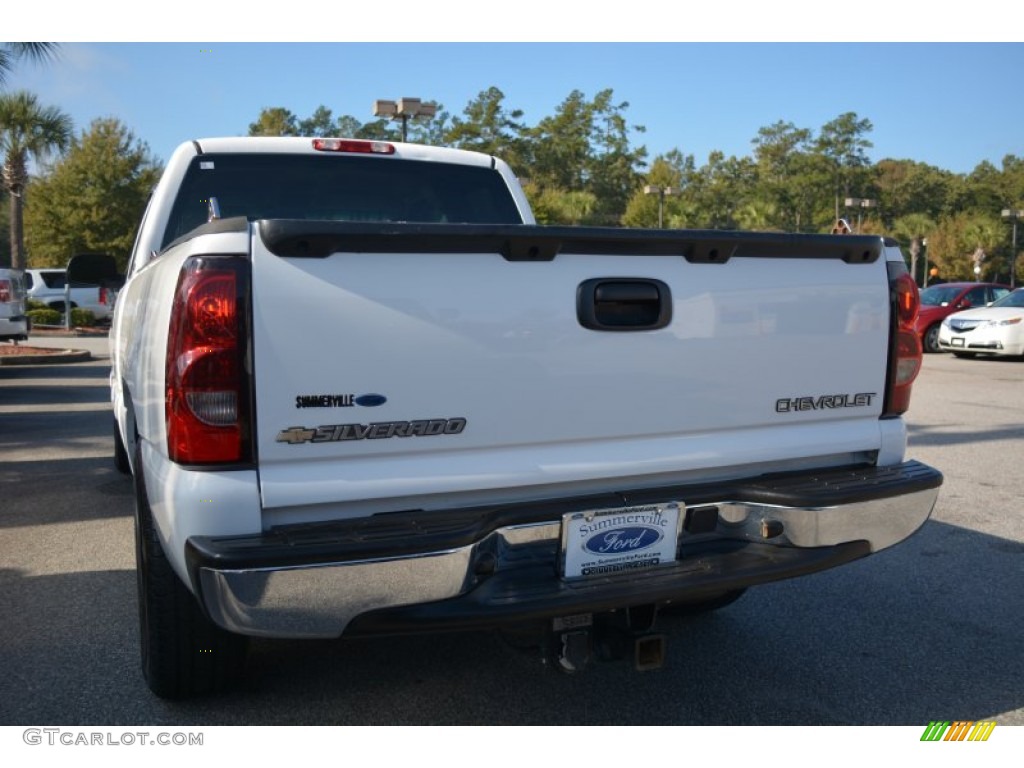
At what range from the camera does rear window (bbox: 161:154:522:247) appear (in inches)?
175

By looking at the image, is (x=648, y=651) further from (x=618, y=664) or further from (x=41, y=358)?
(x=41, y=358)

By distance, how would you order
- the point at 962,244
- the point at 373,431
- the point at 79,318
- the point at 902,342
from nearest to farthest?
the point at 373,431 < the point at 902,342 < the point at 79,318 < the point at 962,244

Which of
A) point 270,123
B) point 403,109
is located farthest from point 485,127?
point 403,109

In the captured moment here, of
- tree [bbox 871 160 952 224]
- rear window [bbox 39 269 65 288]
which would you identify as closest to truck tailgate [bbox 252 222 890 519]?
rear window [bbox 39 269 65 288]

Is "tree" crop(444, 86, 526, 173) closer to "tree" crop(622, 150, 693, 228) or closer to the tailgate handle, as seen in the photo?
"tree" crop(622, 150, 693, 228)

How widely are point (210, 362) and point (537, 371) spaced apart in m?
0.88

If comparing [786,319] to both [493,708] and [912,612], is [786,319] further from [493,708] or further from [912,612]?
[912,612]

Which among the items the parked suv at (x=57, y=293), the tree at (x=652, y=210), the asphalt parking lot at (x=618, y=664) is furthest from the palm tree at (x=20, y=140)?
the asphalt parking lot at (x=618, y=664)

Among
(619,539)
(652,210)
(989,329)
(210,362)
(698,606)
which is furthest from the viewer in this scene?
(652,210)

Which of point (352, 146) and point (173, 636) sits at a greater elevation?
point (352, 146)

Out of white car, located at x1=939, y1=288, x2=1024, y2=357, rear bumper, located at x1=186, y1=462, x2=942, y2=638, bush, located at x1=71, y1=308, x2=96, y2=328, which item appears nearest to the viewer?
rear bumper, located at x1=186, y1=462, x2=942, y2=638

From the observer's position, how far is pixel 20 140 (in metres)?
28.2

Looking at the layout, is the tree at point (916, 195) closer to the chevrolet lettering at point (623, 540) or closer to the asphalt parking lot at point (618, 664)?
the asphalt parking lot at point (618, 664)

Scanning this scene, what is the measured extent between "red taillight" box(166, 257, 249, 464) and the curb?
15.5m
